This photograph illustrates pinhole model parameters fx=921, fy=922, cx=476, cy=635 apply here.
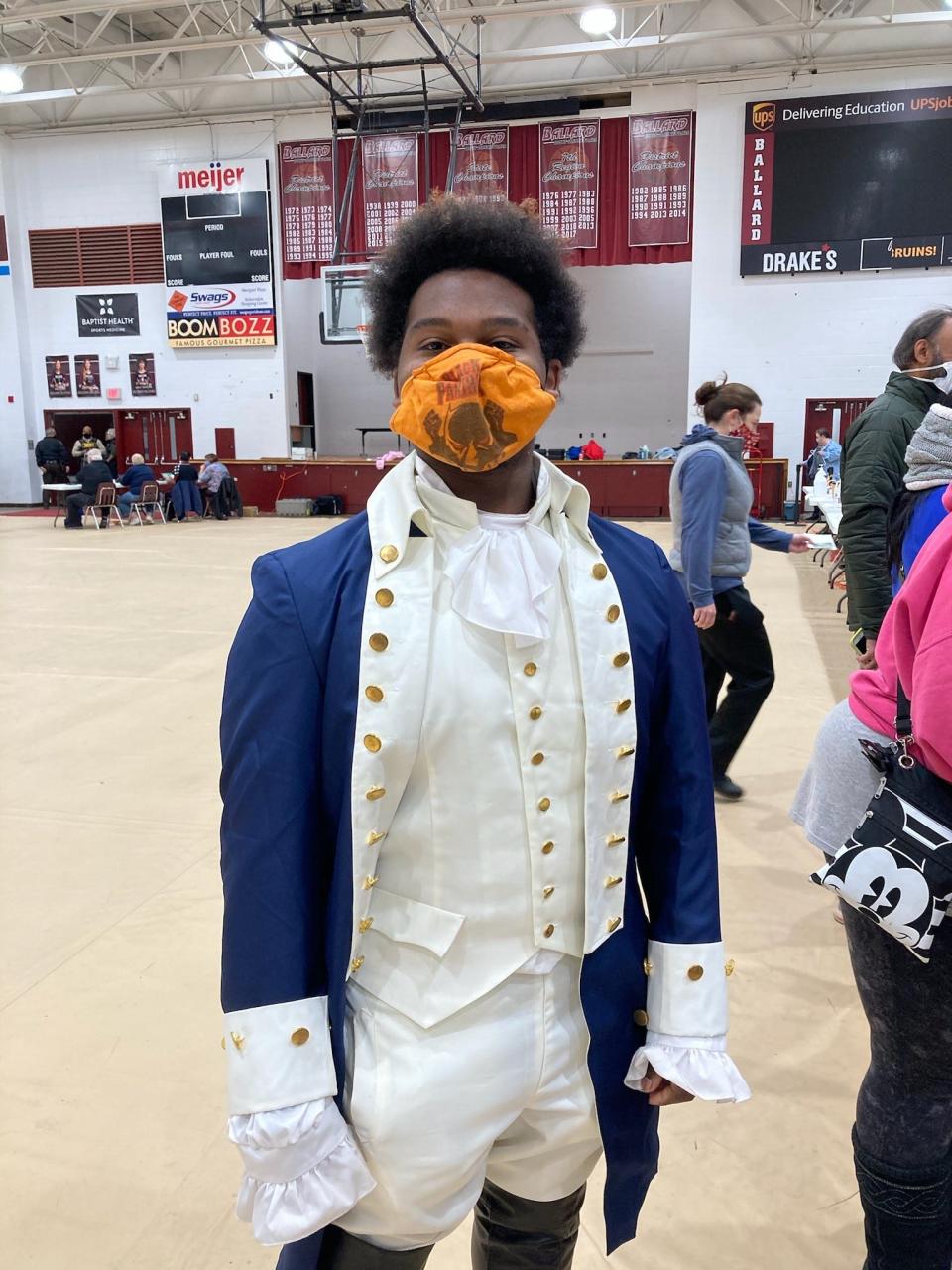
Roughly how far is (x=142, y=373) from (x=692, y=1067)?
19040mm

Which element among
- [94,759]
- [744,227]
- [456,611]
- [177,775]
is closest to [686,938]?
[456,611]

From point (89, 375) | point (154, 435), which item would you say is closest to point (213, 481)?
point (154, 435)

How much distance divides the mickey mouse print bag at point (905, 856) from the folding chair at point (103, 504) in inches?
582

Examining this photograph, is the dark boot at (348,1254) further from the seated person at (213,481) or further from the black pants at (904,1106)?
the seated person at (213,481)

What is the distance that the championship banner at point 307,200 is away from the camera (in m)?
16.1

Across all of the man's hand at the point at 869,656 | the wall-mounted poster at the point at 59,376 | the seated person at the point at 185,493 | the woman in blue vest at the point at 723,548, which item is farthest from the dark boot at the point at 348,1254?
the wall-mounted poster at the point at 59,376

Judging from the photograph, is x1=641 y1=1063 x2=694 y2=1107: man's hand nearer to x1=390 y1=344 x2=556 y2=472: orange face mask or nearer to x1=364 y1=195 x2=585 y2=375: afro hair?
x1=390 y1=344 x2=556 y2=472: orange face mask

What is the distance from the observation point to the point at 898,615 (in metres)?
1.23

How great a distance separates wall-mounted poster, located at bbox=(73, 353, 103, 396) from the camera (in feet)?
59.8

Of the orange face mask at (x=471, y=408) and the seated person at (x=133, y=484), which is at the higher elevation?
the orange face mask at (x=471, y=408)

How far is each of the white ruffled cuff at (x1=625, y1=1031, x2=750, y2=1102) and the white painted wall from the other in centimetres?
1528

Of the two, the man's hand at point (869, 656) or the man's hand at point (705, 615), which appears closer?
the man's hand at point (869, 656)

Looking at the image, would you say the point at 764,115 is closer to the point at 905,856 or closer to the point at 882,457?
the point at 882,457

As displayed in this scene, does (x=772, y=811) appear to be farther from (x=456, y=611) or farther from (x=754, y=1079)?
(x=456, y=611)
